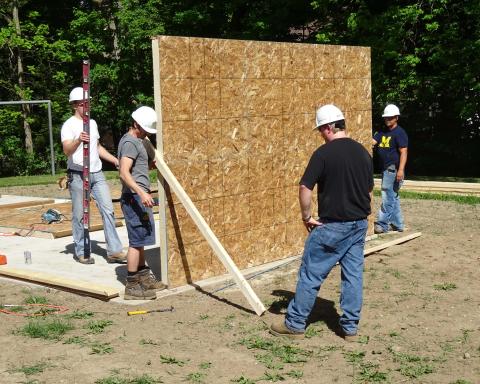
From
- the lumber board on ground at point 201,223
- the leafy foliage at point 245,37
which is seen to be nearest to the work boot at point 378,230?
the lumber board on ground at point 201,223

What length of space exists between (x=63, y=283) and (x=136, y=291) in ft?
3.30

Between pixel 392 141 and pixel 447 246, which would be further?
pixel 392 141

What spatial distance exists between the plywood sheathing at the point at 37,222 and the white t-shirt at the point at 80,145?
2.23m

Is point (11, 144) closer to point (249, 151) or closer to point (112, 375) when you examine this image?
point (249, 151)

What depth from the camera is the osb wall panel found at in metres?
7.20

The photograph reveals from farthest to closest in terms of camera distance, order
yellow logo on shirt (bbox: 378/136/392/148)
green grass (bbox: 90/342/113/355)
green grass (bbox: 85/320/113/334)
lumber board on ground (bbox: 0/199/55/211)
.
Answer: lumber board on ground (bbox: 0/199/55/211) → yellow logo on shirt (bbox: 378/136/392/148) → green grass (bbox: 85/320/113/334) → green grass (bbox: 90/342/113/355)

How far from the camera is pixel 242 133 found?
26.3 feet

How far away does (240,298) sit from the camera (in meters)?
6.99

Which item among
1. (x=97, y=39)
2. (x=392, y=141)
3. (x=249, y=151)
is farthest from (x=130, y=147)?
(x=97, y=39)

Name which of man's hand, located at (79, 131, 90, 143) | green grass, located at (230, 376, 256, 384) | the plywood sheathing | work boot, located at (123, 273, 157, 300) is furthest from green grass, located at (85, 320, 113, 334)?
the plywood sheathing

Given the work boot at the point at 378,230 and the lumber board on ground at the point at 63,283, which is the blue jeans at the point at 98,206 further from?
the work boot at the point at 378,230

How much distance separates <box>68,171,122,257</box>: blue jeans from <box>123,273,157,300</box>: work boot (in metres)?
1.71

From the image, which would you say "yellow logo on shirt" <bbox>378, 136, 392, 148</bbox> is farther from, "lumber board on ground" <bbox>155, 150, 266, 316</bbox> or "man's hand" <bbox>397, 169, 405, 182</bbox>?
"lumber board on ground" <bbox>155, 150, 266, 316</bbox>

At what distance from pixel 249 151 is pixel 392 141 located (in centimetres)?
311
